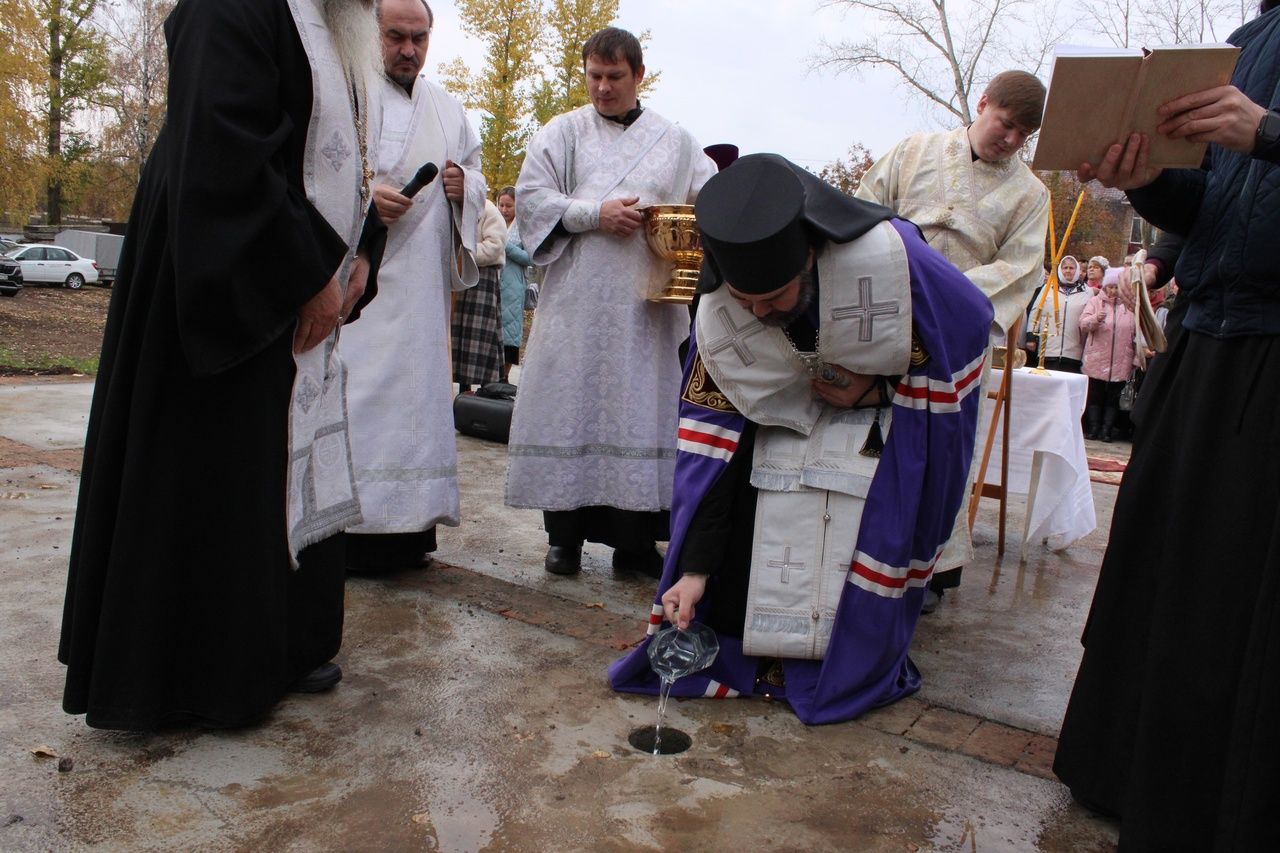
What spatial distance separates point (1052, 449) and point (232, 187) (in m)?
4.01

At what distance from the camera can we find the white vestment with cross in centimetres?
289

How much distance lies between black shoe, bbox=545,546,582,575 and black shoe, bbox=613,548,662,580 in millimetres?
168

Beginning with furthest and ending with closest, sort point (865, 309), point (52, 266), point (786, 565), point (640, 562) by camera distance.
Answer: point (52, 266)
point (640, 562)
point (786, 565)
point (865, 309)

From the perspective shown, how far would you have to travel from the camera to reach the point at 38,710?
2.73 meters

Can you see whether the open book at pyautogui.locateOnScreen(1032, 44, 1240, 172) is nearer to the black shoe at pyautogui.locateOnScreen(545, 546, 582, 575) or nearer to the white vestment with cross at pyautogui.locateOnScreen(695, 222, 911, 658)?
the white vestment with cross at pyautogui.locateOnScreen(695, 222, 911, 658)

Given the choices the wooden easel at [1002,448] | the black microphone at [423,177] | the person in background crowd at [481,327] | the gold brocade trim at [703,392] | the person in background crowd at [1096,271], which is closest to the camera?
the gold brocade trim at [703,392]

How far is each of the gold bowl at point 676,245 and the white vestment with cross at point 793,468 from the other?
110 centimetres

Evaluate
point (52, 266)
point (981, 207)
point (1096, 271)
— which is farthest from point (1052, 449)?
point (52, 266)

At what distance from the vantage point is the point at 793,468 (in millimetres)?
3051

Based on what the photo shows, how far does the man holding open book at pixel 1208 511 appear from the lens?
207 cm

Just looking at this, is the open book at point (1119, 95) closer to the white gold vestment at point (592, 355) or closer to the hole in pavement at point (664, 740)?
the hole in pavement at point (664, 740)

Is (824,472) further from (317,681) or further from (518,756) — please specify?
(317,681)

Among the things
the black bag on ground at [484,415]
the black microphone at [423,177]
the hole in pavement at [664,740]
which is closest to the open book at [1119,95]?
the hole in pavement at [664,740]

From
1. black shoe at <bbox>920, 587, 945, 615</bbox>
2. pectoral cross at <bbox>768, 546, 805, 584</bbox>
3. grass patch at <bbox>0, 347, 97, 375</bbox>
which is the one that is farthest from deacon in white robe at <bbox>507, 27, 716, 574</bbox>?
grass patch at <bbox>0, 347, 97, 375</bbox>
